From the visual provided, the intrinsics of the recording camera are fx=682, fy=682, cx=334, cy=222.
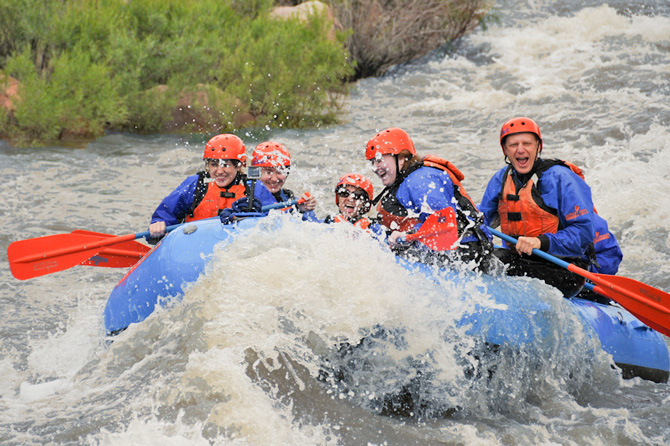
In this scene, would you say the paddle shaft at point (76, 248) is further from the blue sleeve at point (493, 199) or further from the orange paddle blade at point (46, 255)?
the blue sleeve at point (493, 199)

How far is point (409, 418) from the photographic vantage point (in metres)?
3.65

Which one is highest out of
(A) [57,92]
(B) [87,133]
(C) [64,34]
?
(C) [64,34]

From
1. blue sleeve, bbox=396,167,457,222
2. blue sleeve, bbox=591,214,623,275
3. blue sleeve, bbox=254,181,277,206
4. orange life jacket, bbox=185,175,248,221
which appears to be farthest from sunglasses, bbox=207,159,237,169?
blue sleeve, bbox=591,214,623,275

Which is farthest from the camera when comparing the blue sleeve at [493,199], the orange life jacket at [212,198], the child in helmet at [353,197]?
the orange life jacket at [212,198]

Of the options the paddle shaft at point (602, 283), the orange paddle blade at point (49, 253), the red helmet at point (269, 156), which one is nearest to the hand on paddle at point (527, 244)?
the paddle shaft at point (602, 283)

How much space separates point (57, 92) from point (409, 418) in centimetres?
740

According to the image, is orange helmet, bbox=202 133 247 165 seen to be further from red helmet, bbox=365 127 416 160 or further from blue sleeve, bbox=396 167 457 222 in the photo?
blue sleeve, bbox=396 167 457 222

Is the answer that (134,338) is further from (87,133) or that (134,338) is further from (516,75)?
(516,75)

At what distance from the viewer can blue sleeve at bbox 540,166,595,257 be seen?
4.16 m

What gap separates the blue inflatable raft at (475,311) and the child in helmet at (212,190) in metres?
0.85

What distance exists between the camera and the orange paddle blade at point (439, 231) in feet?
12.3

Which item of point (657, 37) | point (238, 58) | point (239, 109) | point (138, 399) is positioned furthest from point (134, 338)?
point (657, 37)

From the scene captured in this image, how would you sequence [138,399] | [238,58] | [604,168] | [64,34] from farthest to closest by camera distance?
[238,58], [64,34], [604,168], [138,399]

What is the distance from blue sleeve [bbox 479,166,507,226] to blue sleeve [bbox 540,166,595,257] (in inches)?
13.3
